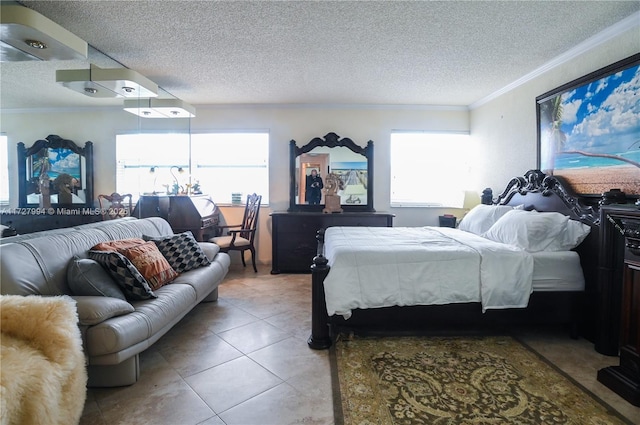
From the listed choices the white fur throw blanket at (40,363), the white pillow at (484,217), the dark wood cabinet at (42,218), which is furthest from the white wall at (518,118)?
the dark wood cabinet at (42,218)

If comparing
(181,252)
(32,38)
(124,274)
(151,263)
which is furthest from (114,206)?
(124,274)

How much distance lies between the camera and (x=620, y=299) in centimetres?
230

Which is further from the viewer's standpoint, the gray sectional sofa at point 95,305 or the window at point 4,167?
the window at point 4,167

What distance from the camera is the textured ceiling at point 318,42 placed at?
7.73 feet

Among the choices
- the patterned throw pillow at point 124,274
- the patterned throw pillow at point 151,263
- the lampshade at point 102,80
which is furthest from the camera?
the lampshade at point 102,80

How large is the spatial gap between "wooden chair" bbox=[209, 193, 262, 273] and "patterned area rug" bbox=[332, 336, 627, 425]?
2.37 m

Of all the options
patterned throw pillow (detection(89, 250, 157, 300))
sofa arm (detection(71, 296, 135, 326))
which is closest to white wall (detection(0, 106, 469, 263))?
patterned throw pillow (detection(89, 250, 157, 300))

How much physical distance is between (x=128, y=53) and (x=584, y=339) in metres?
4.79

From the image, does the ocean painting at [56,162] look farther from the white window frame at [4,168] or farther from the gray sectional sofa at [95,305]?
the gray sectional sofa at [95,305]

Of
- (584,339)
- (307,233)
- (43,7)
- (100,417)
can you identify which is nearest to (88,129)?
(43,7)

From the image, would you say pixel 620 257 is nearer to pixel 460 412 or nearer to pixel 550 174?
pixel 550 174

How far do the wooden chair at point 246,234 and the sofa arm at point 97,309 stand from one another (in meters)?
2.41

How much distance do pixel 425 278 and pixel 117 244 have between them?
2399 millimetres

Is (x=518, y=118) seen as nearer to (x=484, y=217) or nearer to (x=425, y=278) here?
(x=484, y=217)
